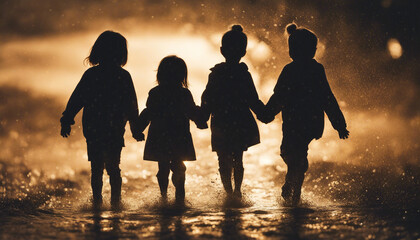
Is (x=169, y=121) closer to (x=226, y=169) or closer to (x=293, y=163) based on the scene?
(x=226, y=169)

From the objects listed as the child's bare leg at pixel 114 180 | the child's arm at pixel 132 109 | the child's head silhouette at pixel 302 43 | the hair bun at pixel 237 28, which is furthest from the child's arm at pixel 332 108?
the child's bare leg at pixel 114 180

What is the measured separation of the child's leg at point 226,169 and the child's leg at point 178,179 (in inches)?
18.0

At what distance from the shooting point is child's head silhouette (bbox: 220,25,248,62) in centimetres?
773

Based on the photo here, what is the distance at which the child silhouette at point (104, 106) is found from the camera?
726cm

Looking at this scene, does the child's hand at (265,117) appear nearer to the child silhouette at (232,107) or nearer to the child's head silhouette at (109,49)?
the child silhouette at (232,107)

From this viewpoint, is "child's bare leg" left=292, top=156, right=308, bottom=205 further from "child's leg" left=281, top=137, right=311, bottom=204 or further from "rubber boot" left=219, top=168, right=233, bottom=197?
"rubber boot" left=219, top=168, right=233, bottom=197

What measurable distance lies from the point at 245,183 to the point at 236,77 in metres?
2.87

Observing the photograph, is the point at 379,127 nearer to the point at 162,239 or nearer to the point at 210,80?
the point at 210,80

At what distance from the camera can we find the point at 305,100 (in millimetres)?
7566

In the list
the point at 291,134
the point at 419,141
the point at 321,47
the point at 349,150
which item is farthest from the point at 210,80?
the point at 321,47

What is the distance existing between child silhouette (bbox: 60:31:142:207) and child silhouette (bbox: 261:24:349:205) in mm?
1785

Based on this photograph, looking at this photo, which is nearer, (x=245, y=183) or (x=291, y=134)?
(x=291, y=134)

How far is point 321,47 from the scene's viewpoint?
18594mm

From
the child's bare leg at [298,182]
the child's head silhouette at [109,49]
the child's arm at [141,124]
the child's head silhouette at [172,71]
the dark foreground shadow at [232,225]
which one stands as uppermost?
the child's head silhouette at [109,49]
